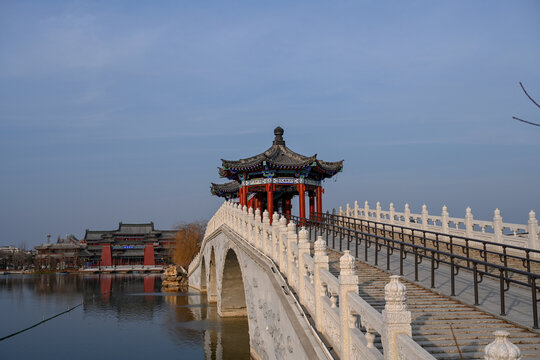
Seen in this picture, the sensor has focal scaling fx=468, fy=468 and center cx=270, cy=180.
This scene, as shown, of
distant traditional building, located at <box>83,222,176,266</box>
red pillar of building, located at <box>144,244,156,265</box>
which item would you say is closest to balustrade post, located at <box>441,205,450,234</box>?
distant traditional building, located at <box>83,222,176,266</box>

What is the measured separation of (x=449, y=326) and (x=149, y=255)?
3680 inches

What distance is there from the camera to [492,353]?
10.9ft

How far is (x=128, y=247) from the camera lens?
9750 centimetres

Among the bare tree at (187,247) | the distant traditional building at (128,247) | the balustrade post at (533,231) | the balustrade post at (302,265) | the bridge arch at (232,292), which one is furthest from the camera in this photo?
the distant traditional building at (128,247)

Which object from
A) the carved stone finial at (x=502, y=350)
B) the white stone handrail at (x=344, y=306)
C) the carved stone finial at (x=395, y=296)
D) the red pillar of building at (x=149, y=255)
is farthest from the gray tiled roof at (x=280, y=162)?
the red pillar of building at (x=149, y=255)

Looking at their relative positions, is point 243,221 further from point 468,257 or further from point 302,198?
point 468,257

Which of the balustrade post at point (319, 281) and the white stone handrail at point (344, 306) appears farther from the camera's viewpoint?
the balustrade post at point (319, 281)

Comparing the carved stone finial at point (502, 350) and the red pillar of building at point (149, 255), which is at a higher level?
the carved stone finial at point (502, 350)

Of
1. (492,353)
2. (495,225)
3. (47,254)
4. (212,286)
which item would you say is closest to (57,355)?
(212,286)

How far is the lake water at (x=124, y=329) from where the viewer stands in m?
25.0

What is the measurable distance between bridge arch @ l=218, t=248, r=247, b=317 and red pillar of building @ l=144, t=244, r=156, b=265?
216ft

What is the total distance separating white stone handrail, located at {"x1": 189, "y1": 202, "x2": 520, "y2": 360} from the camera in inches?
205

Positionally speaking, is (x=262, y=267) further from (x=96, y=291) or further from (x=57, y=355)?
(x=96, y=291)

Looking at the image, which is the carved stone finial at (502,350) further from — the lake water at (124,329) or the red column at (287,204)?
the red column at (287,204)
